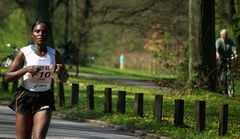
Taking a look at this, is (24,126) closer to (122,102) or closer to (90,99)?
(122,102)

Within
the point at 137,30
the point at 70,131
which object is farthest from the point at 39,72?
the point at 137,30

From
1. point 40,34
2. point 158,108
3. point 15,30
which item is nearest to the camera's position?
point 40,34

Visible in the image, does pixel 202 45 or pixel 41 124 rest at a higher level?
pixel 202 45

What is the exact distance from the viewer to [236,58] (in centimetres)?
1802

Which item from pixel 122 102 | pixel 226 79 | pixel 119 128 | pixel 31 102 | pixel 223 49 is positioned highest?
pixel 223 49

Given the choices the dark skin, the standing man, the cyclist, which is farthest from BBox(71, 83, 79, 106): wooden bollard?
the dark skin

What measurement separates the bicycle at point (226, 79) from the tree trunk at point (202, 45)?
49 centimetres

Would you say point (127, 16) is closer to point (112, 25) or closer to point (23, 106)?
point (112, 25)

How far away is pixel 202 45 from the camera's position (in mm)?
20734

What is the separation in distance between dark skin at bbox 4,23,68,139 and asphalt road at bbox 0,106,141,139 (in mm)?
4280

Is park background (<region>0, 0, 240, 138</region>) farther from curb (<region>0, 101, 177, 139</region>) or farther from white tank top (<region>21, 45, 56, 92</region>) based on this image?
white tank top (<region>21, 45, 56, 92</region>)

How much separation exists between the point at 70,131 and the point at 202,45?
27.1 feet

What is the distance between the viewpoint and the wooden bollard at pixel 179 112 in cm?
1392

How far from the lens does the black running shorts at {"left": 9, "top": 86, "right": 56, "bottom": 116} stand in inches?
304
